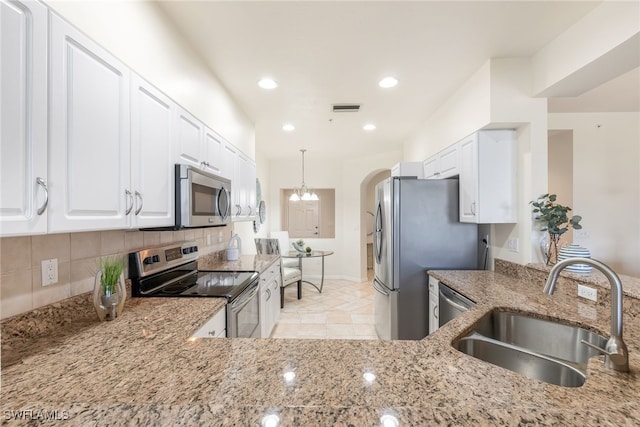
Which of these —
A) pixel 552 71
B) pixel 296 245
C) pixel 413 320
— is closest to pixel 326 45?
pixel 552 71

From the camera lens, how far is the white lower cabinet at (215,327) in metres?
1.33

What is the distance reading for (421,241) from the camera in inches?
101

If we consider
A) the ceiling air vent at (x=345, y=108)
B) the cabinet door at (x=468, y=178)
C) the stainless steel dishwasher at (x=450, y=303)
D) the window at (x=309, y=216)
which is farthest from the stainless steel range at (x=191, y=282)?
the window at (x=309, y=216)

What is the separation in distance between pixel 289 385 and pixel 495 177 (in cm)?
229

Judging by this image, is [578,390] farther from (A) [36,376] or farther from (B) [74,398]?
(A) [36,376]

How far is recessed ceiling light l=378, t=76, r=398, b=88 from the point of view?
2453 mm

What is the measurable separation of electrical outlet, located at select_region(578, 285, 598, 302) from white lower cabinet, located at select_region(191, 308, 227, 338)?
7.07ft

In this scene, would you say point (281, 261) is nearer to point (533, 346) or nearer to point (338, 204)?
point (338, 204)

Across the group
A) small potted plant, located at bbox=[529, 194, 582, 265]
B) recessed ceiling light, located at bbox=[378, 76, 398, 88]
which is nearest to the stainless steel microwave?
recessed ceiling light, located at bbox=[378, 76, 398, 88]

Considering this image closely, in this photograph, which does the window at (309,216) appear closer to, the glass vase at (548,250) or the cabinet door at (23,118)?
the glass vase at (548,250)

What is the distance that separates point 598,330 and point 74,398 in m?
2.01

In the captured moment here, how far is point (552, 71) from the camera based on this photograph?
194 centimetres

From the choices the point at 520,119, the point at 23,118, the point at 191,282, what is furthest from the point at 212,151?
the point at 520,119

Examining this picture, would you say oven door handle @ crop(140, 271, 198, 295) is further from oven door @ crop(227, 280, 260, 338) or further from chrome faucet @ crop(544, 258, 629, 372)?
chrome faucet @ crop(544, 258, 629, 372)
